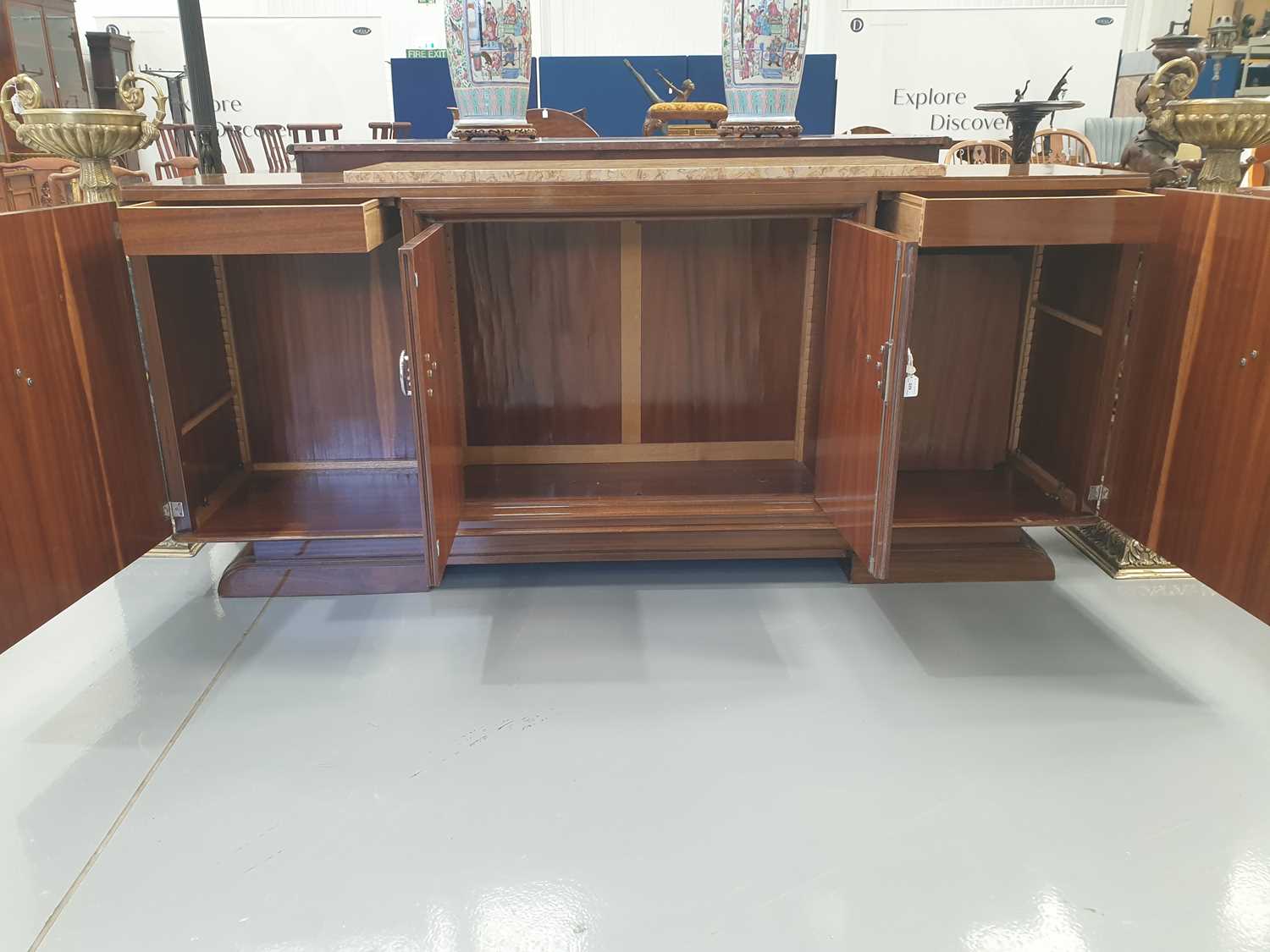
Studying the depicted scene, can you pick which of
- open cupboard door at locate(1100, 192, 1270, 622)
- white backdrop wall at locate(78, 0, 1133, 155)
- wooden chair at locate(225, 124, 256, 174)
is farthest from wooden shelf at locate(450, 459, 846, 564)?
white backdrop wall at locate(78, 0, 1133, 155)

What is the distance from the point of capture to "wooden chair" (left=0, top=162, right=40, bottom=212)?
11.8 feet

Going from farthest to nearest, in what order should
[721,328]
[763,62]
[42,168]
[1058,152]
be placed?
[1058,152], [42,168], [721,328], [763,62]

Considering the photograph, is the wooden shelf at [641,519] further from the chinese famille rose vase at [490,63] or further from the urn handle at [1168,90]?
the urn handle at [1168,90]

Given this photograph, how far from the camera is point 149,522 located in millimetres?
1761

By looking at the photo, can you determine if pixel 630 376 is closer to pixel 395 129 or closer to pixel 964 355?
pixel 964 355

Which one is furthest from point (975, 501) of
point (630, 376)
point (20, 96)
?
point (20, 96)

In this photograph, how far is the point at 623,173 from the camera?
1.70 m

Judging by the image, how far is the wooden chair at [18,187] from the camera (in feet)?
11.8

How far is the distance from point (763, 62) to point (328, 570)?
1.55 m

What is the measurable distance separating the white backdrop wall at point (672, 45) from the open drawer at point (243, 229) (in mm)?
6492

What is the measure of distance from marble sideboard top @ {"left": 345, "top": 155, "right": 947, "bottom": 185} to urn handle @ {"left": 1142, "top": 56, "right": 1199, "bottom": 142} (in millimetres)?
438

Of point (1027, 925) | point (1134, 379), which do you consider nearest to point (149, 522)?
point (1027, 925)

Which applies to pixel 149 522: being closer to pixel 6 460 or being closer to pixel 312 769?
pixel 6 460

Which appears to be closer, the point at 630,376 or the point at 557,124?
the point at 630,376
